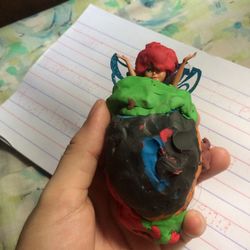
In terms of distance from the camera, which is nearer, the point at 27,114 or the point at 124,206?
the point at 124,206

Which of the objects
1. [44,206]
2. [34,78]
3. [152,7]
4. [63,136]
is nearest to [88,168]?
[44,206]

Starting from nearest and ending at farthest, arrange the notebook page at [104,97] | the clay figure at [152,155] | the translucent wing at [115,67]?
1. the clay figure at [152,155]
2. the notebook page at [104,97]
3. the translucent wing at [115,67]

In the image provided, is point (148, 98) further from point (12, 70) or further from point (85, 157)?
point (12, 70)

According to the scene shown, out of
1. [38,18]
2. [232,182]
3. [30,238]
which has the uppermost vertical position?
[38,18]

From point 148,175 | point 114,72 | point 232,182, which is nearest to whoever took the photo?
point 148,175

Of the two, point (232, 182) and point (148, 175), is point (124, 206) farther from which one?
point (232, 182)

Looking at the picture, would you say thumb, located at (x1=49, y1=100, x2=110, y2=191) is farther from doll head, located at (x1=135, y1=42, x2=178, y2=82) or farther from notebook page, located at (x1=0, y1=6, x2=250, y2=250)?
notebook page, located at (x1=0, y1=6, x2=250, y2=250)

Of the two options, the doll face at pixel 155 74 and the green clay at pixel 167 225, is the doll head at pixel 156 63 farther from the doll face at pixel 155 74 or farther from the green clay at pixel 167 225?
the green clay at pixel 167 225

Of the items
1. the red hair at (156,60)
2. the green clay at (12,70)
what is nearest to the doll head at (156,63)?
the red hair at (156,60)
